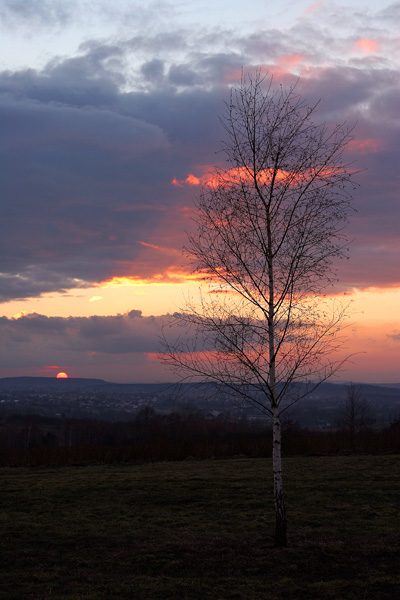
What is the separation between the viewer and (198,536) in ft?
31.1

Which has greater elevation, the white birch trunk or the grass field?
the white birch trunk

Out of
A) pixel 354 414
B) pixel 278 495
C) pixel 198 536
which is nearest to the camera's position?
pixel 278 495

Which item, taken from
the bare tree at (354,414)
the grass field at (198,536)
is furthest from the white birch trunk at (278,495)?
the bare tree at (354,414)

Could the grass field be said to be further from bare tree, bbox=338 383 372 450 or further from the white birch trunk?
bare tree, bbox=338 383 372 450

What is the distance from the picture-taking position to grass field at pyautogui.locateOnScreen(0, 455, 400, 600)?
6926 millimetres

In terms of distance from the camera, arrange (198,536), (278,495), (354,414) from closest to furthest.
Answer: (278,495), (198,536), (354,414)

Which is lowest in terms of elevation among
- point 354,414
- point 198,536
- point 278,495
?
point 198,536

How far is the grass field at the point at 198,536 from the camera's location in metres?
6.93

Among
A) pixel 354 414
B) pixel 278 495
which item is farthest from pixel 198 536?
pixel 354 414

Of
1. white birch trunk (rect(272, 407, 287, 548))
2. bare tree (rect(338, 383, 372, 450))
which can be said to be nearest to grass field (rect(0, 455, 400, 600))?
white birch trunk (rect(272, 407, 287, 548))

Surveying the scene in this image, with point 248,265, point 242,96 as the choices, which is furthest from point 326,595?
point 242,96

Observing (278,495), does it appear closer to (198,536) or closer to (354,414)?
(198,536)

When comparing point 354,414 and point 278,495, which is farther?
point 354,414

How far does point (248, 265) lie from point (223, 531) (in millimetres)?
4975
